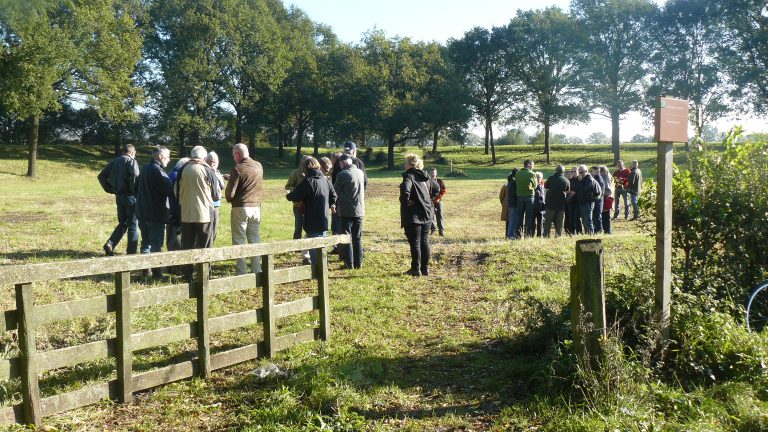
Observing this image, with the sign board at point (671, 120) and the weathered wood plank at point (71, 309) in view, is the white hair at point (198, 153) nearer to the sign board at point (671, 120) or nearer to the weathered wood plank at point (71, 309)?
the weathered wood plank at point (71, 309)

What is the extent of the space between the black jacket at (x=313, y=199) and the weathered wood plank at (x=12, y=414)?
5642 millimetres

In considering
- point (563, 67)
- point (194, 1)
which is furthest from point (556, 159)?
point (194, 1)

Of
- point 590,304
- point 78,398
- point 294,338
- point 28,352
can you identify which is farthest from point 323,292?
point 28,352

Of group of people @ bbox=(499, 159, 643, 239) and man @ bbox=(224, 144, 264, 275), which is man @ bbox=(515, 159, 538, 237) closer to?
group of people @ bbox=(499, 159, 643, 239)

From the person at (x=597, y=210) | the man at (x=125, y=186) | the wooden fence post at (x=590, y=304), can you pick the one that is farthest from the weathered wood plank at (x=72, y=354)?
the person at (x=597, y=210)

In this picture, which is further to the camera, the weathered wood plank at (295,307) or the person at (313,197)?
the person at (313,197)

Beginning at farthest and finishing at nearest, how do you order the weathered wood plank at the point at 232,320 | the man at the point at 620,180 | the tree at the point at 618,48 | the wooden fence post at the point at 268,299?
the tree at the point at 618,48
the man at the point at 620,180
the wooden fence post at the point at 268,299
the weathered wood plank at the point at 232,320

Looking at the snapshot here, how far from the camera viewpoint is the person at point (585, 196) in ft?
49.7

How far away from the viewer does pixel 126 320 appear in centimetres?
484

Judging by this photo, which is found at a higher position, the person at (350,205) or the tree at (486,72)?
the tree at (486,72)

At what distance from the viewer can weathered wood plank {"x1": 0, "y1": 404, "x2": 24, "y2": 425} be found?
4.26 metres

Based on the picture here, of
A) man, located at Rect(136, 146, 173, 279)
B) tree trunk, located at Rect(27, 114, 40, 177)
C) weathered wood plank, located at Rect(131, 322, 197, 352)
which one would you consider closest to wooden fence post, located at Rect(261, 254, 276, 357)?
weathered wood plank, located at Rect(131, 322, 197, 352)

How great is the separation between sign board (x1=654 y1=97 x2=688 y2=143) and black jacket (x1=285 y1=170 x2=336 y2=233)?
5.36 m

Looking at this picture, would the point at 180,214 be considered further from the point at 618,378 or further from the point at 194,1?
the point at 194,1
